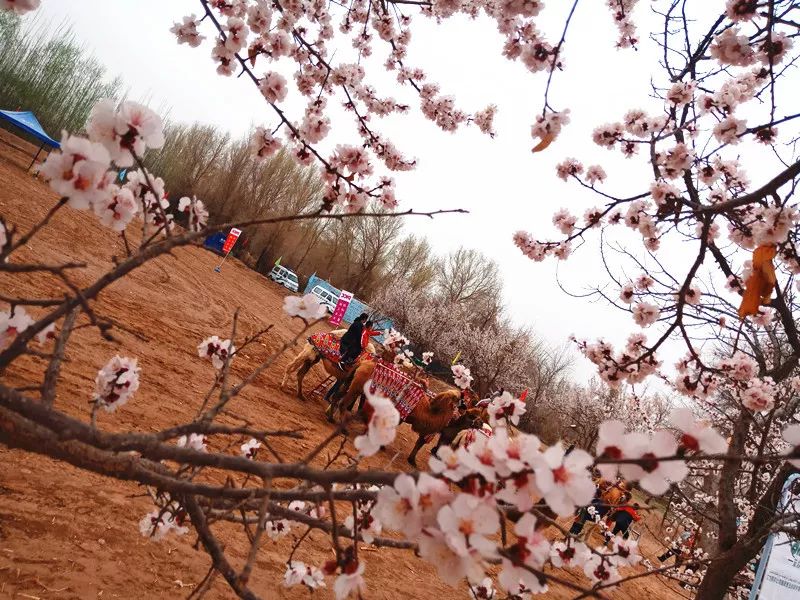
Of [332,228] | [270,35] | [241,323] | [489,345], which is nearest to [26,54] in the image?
[332,228]

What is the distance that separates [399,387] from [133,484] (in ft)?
17.4

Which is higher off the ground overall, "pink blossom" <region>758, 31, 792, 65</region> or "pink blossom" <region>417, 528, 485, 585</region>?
"pink blossom" <region>758, 31, 792, 65</region>

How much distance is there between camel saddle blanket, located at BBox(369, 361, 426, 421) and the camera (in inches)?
344

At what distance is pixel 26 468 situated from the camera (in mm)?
3348

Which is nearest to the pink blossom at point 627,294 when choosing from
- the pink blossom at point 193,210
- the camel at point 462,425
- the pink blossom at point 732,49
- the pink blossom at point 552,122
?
the pink blossom at point 732,49

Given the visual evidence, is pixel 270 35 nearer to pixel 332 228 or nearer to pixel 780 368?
pixel 780 368

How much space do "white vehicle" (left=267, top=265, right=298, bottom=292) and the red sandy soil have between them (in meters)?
17.1

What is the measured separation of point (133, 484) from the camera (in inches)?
158

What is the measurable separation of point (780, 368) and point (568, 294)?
243 cm

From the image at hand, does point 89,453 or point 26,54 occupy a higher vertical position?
point 26,54

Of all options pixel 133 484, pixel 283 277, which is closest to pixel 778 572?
pixel 133 484

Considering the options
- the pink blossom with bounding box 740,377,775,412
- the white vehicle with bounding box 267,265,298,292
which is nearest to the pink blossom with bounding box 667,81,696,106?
the pink blossom with bounding box 740,377,775,412

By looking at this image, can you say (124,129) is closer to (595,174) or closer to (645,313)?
(645,313)

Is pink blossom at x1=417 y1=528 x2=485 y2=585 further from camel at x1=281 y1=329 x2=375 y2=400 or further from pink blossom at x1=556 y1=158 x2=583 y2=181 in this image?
camel at x1=281 y1=329 x2=375 y2=400
